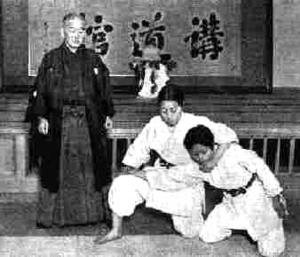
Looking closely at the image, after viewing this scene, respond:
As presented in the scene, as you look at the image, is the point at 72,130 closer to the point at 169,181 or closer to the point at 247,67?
the point at 169,181

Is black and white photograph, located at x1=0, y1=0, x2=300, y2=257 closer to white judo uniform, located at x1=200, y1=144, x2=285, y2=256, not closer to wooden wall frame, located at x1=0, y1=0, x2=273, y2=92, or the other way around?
white judo uniform, located at x1=200, y1=144, x2=285, y2=256

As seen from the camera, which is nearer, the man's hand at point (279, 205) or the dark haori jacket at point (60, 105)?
the man's hand at point (279, 205)

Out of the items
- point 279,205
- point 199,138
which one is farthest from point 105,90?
point 279,205

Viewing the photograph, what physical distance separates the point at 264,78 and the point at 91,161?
134 inches

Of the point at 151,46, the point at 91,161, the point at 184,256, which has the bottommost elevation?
the point at 184,256

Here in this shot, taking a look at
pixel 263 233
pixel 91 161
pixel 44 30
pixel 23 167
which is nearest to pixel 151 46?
pixel 44 30

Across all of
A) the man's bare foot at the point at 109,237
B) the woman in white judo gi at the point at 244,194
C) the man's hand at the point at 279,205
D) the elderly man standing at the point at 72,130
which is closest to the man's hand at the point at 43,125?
the elderly man standing at the point at 72,130

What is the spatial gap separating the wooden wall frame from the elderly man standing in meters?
2.95

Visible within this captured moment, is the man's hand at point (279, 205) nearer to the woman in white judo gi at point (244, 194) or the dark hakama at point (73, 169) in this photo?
the woman in white judo gi at point (244, 194)

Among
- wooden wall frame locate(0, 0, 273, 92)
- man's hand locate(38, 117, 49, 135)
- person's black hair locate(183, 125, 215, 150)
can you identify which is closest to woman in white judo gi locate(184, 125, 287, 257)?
person's black hair locate(183, 125, 215, 150)

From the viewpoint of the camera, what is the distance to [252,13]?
7027 millimetres

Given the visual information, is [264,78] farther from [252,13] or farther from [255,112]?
[255,112]

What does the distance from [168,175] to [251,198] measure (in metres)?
0.46

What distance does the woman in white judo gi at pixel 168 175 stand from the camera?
3590 millimetres
